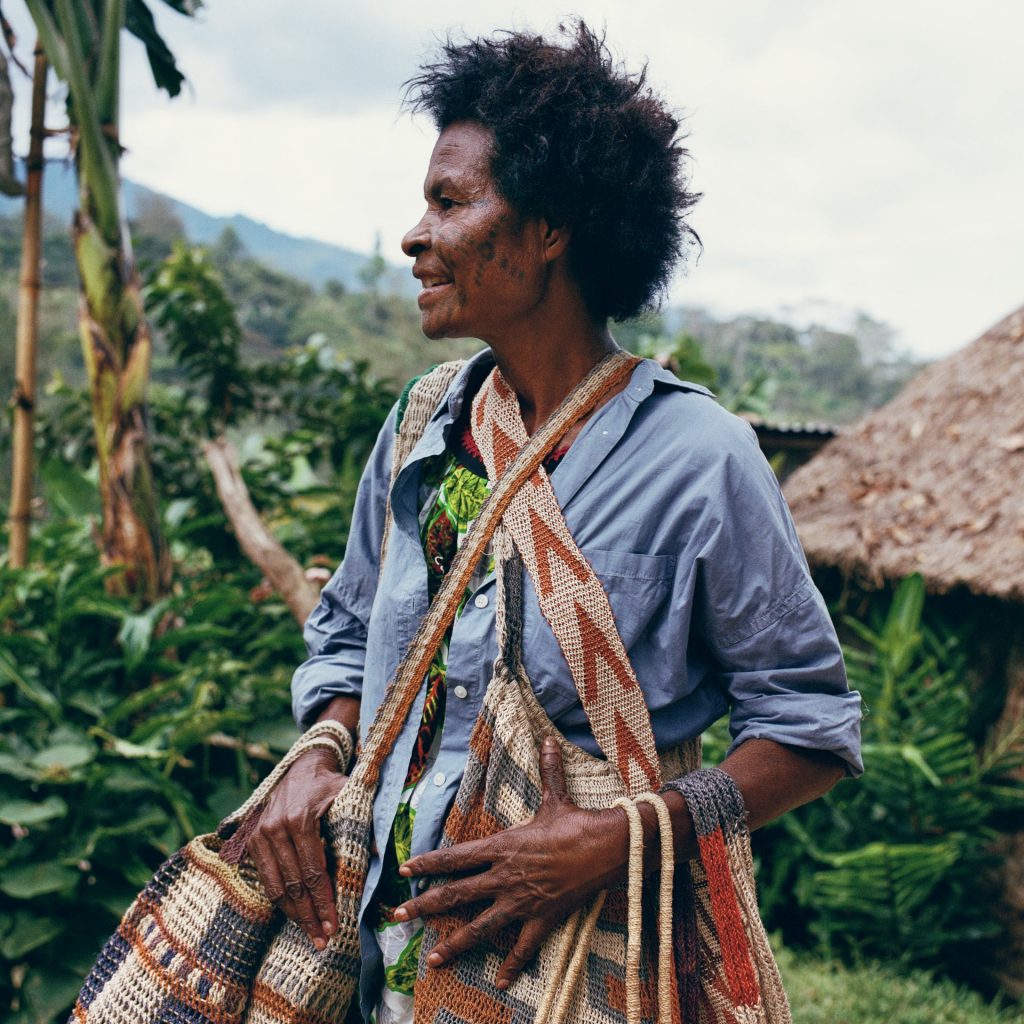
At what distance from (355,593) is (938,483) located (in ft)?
13.5

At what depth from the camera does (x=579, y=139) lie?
1.46 m

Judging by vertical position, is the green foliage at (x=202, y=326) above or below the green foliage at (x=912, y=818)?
above

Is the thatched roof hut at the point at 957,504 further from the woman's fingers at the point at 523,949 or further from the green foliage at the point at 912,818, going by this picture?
the woman's fingers at the point at 523,949

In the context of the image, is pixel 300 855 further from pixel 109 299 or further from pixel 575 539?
pixel 109 299

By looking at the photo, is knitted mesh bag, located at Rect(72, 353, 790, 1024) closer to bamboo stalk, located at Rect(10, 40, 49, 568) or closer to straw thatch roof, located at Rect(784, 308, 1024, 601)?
bamboo stalk, located at Rect(10, 40, 49, 568)

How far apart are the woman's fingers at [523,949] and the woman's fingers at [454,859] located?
9 cm

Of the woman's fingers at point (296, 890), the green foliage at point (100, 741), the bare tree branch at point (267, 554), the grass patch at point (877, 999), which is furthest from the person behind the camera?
the grass patch at point (877, 999)

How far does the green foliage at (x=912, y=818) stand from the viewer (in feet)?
14.3

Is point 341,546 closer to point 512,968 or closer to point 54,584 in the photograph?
point 54,584

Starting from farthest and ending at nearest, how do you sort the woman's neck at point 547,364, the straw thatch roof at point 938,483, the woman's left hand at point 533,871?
1. the straw thatch roof at point 938,483
2. the woman's neck at point 547,364
3. the woman's left hand at point 533,871

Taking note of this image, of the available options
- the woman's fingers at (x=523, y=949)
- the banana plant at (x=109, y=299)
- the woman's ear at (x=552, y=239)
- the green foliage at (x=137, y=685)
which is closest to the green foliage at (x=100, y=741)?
the green foliage at (x=137, y=685)

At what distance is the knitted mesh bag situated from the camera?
1297 mm

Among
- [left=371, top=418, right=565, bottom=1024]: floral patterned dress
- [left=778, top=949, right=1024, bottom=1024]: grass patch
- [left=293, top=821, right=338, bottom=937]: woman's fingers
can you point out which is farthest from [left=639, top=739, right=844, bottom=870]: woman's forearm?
[left=778, top=949, right=1024, bottom=1024]: grass patch

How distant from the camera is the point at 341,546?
4.28m
